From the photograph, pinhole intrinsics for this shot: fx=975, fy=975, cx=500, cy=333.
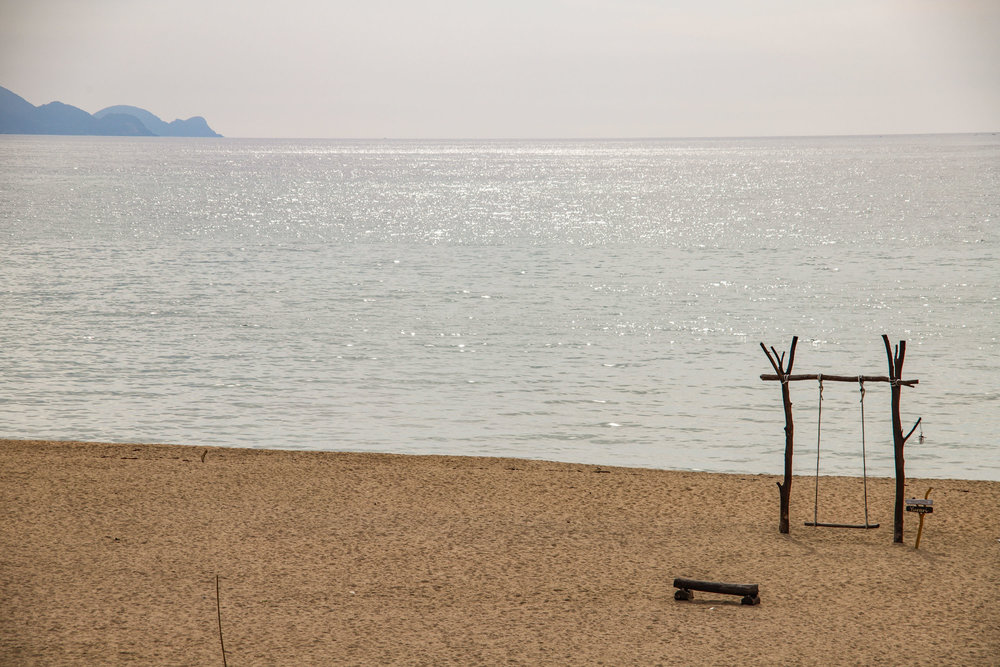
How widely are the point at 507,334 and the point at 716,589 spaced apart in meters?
18.2

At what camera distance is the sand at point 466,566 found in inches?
302

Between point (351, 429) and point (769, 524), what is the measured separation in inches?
324

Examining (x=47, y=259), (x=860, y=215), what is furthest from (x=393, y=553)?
(x=860, y=215)

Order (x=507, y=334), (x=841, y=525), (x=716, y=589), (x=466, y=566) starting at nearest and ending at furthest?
1. (x=716, y=589)
2. (x=466, y=566)
3. (x=841, y=525)
4. (x=507, y=334)

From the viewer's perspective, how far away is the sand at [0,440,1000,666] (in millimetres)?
7676

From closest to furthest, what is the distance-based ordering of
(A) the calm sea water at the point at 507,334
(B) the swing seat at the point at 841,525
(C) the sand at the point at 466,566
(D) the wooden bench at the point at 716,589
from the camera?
(C) the sand at the point at 466,566 → (D) the wooden bench at the point at 716,589 → (B) the swing seat at the point at 841,525 → (A) the calm sea water at the point at 507,334

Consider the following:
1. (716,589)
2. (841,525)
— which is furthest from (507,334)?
(716,589)

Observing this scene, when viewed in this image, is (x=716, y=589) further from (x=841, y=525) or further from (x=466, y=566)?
(x=841, y=525)

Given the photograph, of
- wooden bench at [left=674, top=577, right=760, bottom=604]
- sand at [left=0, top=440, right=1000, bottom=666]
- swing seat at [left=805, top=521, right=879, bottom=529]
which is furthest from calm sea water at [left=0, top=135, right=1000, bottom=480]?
wooden bench at [left=674, top=577, right=760, bottom=604]

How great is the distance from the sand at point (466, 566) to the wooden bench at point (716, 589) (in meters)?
0.09

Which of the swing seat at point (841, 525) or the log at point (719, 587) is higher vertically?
the log at point (719, 587)

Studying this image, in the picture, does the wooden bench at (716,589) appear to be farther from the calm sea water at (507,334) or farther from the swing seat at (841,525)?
the calm sea water at (507,334)

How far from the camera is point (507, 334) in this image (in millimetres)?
26516

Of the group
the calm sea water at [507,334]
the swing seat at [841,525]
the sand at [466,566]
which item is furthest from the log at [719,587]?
the calm sea water at [507,334]
